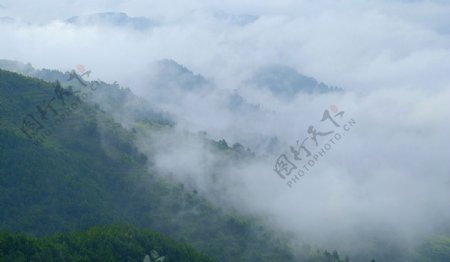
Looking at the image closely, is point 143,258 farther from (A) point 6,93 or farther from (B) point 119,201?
(A) point 6,93

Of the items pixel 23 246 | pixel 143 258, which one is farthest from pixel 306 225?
pixel 23 246

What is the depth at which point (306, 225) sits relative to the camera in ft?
546

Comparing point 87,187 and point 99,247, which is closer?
point 99,247

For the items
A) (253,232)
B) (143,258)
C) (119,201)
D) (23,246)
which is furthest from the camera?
(253,232)

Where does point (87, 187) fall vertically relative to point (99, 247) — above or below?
above

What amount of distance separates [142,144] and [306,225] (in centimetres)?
5491

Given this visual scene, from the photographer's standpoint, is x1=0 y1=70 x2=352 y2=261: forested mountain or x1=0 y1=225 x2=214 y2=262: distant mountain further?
x1=0 y1=70 x2=352 y2=261: forested mountain

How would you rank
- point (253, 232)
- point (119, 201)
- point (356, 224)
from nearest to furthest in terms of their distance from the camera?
point (119, 201)
point (253, 232)
point (356, 224)

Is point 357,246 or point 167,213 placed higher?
point 357,246

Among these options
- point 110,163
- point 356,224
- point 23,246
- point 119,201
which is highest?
point 356,224

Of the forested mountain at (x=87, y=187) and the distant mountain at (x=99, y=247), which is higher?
the forested mountain at (x=87, y=187)

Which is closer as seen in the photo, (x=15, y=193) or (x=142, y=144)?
(x=15, y=193)

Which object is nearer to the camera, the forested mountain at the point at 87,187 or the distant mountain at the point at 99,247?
the distant mountain at the point at 99,247

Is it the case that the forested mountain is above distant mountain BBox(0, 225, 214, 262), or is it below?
above
